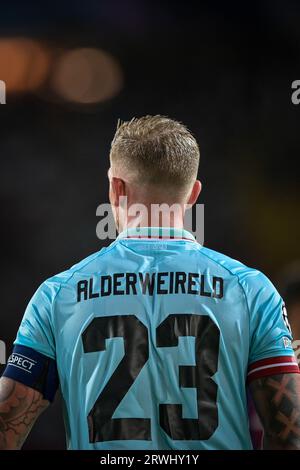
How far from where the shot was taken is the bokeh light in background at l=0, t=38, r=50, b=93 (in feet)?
18.7

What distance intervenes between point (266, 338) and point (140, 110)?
3.92 metres

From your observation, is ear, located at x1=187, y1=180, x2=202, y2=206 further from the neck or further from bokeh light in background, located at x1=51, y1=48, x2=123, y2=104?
bokeh light in background, located at x1=51, y1=48, x2=123, y2=104

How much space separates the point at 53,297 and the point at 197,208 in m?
3.69

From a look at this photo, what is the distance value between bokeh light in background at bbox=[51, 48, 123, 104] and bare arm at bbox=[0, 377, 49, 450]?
4.03 m

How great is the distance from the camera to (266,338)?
1696mm

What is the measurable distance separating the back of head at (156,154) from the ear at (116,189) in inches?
1.0

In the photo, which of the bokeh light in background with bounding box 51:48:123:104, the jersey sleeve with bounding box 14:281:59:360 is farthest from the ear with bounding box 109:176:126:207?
the bokeh light in background with bounding box 51:48:123:104

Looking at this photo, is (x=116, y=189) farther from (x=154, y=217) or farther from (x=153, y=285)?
(x=153, y=285)

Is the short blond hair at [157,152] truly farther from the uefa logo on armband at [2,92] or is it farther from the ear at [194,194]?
the uefa logo on armband at [2,92]

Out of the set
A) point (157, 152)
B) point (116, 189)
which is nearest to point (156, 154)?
point (157, 152)

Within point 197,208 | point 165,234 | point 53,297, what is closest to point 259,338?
point 165,234

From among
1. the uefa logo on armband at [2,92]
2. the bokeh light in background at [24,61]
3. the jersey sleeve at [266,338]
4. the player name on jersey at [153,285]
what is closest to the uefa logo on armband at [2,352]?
the uefa logo on armband at [2,92]

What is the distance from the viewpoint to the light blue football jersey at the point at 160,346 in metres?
1.65

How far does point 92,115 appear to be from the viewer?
5.52 meters
